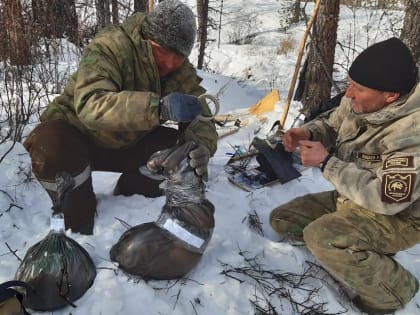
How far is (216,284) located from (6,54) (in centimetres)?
257

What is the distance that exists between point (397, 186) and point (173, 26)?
122 cm

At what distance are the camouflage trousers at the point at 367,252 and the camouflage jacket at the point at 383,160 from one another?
13cm

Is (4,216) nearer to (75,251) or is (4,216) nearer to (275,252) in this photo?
(75,251)

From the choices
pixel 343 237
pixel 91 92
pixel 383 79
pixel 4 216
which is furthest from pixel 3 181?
pixel 383 79

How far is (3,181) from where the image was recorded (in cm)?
260

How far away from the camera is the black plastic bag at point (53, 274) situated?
1677mm

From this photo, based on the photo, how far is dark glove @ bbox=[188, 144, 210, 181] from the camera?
197 centimetres

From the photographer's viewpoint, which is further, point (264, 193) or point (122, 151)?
point (264, 193)

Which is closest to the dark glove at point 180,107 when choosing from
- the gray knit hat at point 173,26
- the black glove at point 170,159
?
the black glove at point 170,159

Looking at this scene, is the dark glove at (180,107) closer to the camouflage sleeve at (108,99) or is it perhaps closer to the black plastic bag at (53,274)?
the camouflage sleeve at (108,99)

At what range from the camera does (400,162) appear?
178 centimetres

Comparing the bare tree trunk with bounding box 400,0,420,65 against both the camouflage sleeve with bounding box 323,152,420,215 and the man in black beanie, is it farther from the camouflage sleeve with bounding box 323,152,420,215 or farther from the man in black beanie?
the camouflage sleeve with bounding box 323,152,420,215

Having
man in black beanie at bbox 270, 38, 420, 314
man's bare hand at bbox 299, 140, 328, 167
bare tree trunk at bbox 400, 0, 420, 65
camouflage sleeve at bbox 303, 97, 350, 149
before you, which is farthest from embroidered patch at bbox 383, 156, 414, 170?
bare tree trunk at bbox 400, 0, 420, 65

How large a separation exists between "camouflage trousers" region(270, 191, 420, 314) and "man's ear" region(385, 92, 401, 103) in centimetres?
54
